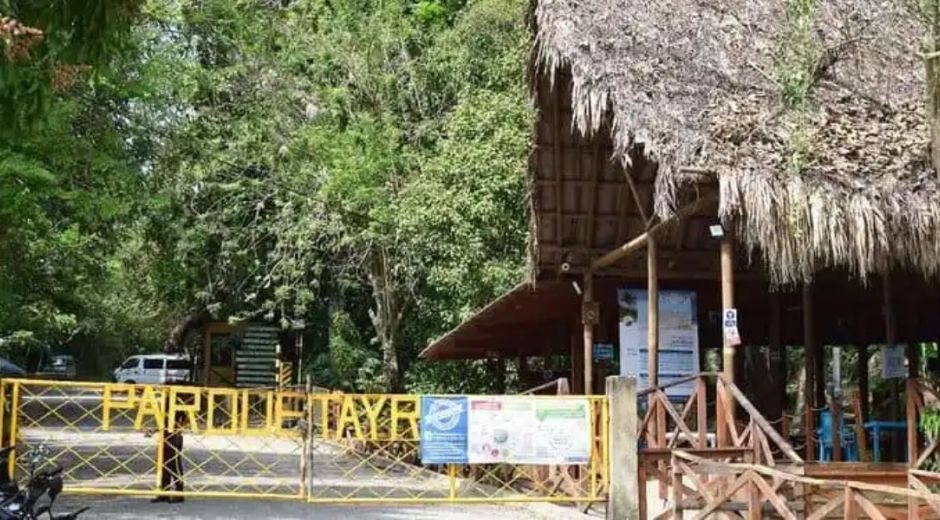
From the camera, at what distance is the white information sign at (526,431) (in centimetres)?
900

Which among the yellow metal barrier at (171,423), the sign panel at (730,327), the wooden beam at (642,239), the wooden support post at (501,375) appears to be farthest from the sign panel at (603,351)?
the sign panel at (730,327)

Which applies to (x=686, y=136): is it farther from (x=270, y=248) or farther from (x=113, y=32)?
(x=270, y=248)

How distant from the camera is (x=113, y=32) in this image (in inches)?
193

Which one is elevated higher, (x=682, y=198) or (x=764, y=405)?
(x=682, y=198)

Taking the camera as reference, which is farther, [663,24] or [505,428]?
[663,24]

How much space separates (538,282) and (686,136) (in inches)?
197

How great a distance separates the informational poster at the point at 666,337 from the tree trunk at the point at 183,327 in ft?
60.9

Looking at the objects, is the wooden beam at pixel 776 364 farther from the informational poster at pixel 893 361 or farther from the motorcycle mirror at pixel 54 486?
the motorcycle mirror at pixel 54 486

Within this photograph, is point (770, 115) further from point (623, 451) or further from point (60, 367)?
point (60, 367)

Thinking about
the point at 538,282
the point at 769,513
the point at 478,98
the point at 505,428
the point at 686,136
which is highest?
the point at 478,98

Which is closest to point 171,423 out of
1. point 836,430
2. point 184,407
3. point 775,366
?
point 184,407

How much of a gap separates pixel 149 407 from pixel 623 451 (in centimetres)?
402

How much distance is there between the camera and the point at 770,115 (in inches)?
387

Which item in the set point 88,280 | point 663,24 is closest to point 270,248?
point 88,280
